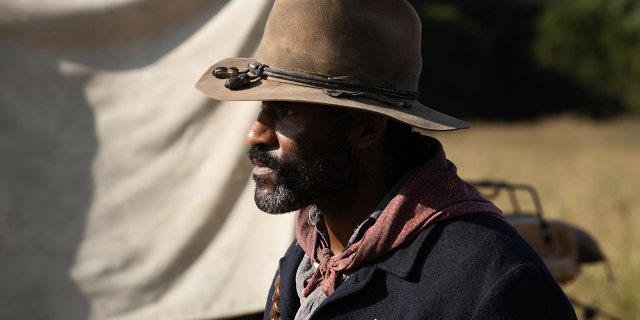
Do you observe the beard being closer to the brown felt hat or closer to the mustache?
the mustache

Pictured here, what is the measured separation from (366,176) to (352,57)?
0.91 feet

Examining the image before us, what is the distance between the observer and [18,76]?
12.3 ft

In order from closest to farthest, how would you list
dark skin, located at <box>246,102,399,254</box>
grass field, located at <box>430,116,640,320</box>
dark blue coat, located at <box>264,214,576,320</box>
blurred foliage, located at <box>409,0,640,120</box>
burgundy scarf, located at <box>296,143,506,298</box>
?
dark blue coat, located at <box>264,214,576,320</box> → burgundy scarf, located at <box>296,143,506,298</box> → dark skin, located at <box>246,102,399,254</box> → grass field, located at <box>430,116,640,320</box> → blurred foliage, located at <box>409,0,640,120</box>

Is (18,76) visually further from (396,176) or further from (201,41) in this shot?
(396,176)

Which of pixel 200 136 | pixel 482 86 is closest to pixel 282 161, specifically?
pixel 200 136

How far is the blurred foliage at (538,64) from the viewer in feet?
106

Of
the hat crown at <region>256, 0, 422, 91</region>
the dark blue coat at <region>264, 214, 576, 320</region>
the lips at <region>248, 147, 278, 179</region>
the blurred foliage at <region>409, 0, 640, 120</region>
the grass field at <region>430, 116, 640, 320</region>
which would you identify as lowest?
the blurred foliage at <region>409, 0, 640, 120</region>

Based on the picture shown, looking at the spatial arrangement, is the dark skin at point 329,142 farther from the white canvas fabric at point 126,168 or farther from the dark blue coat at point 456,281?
the white canvas fabric at point 126,168

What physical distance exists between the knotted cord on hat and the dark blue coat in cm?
33

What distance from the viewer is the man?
2.29 meters

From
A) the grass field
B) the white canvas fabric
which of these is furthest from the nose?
the grass field

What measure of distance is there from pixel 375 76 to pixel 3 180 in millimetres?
1781

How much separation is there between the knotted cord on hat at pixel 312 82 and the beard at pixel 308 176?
14 centimetres

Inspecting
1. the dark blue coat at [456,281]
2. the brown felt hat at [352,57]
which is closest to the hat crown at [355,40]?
the brown felt hat at [352,57]
